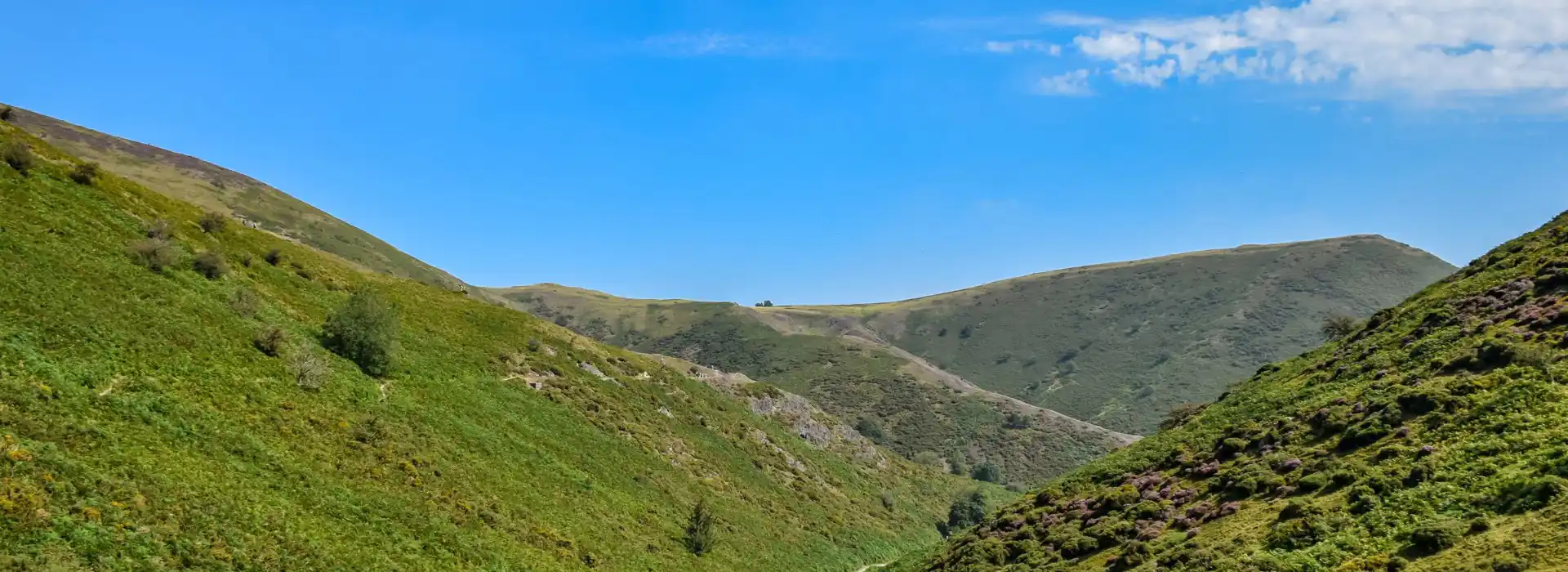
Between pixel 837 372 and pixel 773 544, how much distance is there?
122 meters

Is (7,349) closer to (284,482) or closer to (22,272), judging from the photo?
(22,272)

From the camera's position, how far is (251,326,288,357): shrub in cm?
4138

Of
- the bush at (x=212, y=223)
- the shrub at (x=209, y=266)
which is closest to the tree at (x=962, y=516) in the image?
the shrub at (x=209, y=266)

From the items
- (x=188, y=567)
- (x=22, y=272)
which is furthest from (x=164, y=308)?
(x=188, y=567)

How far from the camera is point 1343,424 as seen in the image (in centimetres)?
3052

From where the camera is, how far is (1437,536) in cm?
1988

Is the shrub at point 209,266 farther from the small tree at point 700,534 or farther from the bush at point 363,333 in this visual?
the small tree at point 700,534

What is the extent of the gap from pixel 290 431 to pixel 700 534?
86.8 feet

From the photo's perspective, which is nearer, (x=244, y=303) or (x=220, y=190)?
(x=244, y=303)

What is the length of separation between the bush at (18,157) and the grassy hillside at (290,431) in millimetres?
98

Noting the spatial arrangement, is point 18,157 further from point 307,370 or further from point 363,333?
point 307,370

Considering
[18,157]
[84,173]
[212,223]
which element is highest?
[84,173]

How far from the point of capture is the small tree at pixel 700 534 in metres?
54.5

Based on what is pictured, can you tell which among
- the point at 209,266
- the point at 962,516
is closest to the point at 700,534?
the point at 209,266
